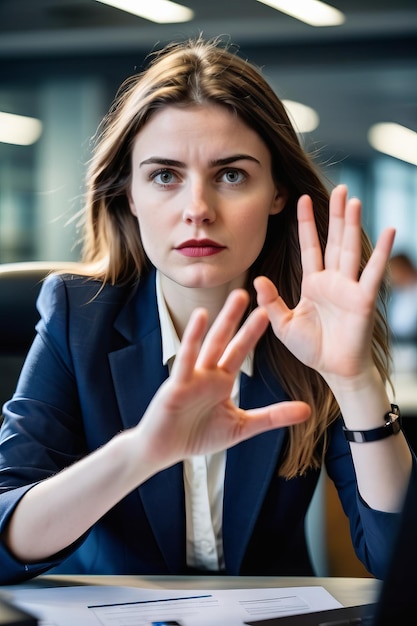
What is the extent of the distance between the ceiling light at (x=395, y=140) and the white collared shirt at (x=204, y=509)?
16.5 ft

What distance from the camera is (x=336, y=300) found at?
125 centimetres

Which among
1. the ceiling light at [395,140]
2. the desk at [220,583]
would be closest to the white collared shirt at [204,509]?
the desk at [220,583]

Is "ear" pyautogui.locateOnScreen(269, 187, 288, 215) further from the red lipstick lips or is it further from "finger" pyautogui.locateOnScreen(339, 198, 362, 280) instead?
"finger" pyautogui.locateOnScreen(339, 198, 362, 280)

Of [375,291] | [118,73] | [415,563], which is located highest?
[118,73]

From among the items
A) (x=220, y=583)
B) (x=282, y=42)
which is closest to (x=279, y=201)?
(x=220, y=583)

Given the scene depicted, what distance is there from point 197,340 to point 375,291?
343 mm

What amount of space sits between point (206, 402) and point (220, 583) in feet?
1.08

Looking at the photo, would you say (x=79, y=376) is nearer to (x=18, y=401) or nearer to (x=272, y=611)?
(x=18, y=401)

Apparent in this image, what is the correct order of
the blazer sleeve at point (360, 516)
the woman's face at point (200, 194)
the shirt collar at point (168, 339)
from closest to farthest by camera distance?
the blazer sleeve at point (360, 516) < the woman's face at point (200, 194) < the shirt collar at point (168, 339)

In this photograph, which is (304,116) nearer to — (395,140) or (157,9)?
(395,140)

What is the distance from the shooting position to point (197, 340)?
1.00 m

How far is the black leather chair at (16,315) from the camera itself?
67.3 inches

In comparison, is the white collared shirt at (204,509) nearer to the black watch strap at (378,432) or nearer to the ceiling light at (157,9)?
the black watch strap at (378,432)

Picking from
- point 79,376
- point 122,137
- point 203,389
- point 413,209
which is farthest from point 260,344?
point 413,209
